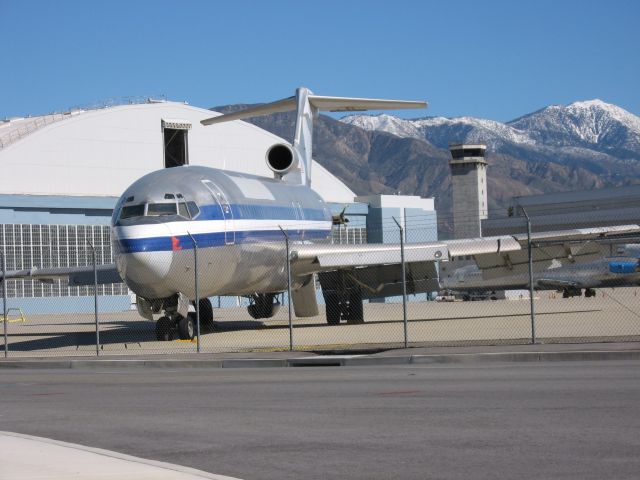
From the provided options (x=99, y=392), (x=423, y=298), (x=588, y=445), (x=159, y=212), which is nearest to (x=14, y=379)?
(x=99, y=392)

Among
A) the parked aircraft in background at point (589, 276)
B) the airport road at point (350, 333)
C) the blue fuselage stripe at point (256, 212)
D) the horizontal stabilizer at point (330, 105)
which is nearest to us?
the airport road at point (350, 333)

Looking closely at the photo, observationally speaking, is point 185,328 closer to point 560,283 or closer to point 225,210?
point 225,210

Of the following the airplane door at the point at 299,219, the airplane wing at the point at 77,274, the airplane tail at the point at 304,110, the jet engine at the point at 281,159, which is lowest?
the airplane wing at the point at 77,274

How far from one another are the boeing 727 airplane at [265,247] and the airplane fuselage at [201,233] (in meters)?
0.03

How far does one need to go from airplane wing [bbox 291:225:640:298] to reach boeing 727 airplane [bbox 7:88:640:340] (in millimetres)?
32

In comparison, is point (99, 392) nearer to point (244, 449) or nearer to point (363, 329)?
point (244, 449)

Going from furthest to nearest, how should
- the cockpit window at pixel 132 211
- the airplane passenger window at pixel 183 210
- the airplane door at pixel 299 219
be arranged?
the airplane door at pixel 299 219
the airplane passenger window at pixel 183 210
the cockpit window at pixel 132 211

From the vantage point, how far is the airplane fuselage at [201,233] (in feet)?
90.4

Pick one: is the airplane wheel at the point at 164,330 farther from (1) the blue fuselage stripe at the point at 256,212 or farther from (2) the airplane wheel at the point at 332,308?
(2) the airplane wheel at the point at 332,308

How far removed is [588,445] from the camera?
33.3 feet

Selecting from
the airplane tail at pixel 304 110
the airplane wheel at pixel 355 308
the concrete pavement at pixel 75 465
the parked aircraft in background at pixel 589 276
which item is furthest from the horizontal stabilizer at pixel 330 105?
the concrete pavement at pixel 75 465

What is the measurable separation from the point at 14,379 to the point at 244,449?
11.8 meters

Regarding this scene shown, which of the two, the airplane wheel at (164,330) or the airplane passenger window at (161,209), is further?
the airplane wheel at (164,330)

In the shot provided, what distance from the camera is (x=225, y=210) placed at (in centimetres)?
3027
